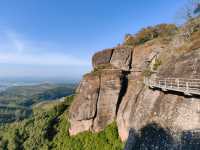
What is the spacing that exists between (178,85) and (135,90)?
43.2 ft

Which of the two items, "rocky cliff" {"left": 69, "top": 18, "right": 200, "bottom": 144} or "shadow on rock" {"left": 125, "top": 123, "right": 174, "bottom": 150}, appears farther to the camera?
"rocky cliff" {"left": 69, "top": 18, "right": 200, "bottom": 144}

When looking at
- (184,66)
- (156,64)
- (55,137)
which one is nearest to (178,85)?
(184,66)

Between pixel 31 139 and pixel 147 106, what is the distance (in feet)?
97.0

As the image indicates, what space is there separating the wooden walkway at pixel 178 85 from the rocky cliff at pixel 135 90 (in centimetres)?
84

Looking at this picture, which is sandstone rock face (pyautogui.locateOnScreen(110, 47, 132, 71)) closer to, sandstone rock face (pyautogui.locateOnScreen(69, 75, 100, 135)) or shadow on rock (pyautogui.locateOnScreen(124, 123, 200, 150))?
sandstone rock face (pyautogui.locateOnScreen(69, 75, 100, 135))

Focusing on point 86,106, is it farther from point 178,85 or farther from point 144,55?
point 178,85

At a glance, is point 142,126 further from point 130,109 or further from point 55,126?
point 55,126

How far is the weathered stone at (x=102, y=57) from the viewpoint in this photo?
148 ft

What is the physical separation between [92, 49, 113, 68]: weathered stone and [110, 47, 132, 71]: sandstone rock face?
4.16ft

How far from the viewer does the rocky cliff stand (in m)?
22.5

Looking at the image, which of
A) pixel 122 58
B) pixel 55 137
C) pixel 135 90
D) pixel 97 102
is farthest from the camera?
pixel 55 137

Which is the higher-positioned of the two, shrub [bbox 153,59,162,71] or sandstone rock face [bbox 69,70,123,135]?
shrub [bbox 153,59,162,71]

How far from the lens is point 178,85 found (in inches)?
813

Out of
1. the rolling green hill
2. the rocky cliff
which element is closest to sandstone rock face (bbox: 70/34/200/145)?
the rocky cliff
